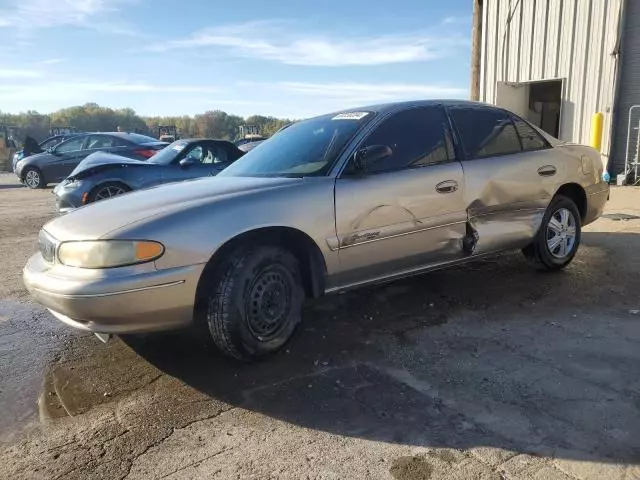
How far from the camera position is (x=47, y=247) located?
3391 mm

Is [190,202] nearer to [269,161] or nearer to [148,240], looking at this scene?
[148,240]

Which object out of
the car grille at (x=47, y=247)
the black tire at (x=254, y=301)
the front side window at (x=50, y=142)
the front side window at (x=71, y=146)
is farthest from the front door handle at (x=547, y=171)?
the front side window at (x=50, y=142)

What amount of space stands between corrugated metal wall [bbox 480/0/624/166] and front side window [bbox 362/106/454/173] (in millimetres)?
8911

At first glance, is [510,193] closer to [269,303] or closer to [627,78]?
[269,303]

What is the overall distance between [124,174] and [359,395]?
6122 millimetres

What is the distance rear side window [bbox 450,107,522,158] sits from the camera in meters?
4.44

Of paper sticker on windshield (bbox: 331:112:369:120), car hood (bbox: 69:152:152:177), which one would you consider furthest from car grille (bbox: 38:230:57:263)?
car hood (bbox: 69:152:152:177)

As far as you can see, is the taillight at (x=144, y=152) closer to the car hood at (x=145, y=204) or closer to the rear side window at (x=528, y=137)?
the car hood at (x=145, y=204)

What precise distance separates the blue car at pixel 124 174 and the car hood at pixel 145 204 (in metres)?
3.97

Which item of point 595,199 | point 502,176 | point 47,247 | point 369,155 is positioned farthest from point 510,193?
point 47,247

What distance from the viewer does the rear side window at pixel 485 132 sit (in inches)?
175

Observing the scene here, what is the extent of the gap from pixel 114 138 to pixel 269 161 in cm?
1022

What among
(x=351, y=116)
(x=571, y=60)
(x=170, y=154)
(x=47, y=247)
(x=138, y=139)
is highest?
(x=571, y=60)

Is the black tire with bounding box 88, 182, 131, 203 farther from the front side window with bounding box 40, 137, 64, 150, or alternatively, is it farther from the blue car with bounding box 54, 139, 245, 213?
the front side window with bounding box 40, 137, 64, 150
